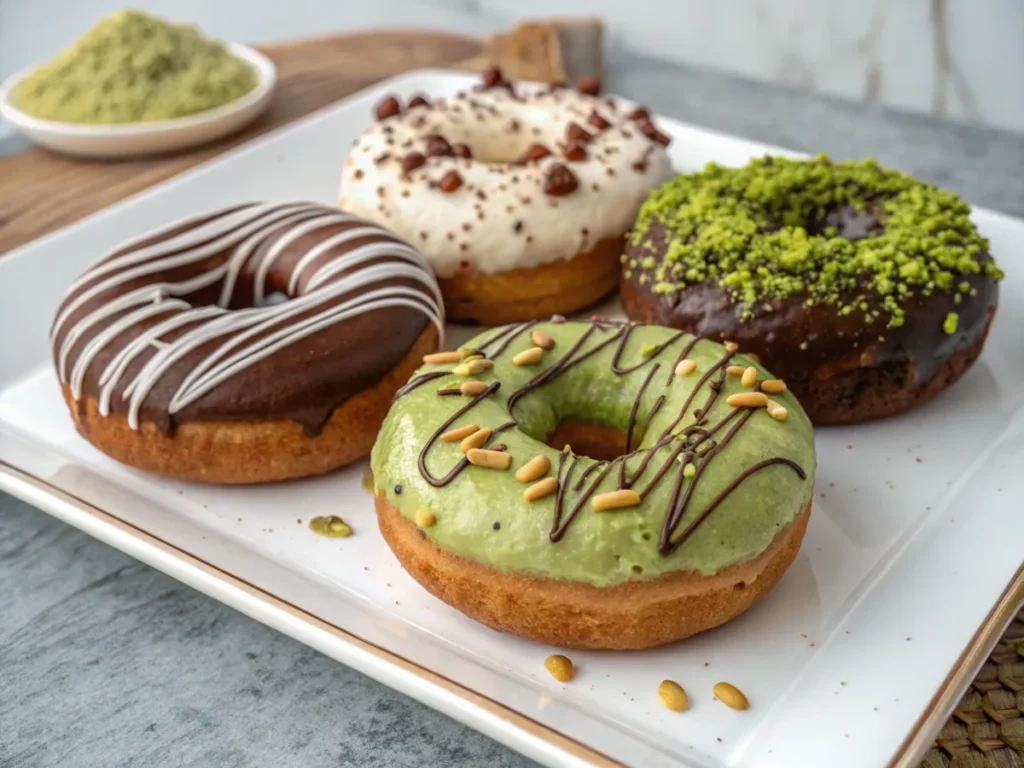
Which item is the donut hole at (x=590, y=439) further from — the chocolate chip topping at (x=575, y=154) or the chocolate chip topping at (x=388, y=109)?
the chocolate chip topping at (x=388, y=109)

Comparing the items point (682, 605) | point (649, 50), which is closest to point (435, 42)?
point (649, 50)

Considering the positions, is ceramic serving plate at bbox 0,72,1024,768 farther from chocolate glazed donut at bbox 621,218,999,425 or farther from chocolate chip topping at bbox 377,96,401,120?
chocolate chip topping at bbox 377,96,401,120

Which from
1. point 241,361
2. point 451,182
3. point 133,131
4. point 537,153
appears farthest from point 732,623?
point 133,131

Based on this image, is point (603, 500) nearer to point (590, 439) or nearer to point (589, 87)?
point (590, 439)

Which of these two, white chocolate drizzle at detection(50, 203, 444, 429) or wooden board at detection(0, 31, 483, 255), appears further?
wooden board at detection(0, 31, 483, 255)

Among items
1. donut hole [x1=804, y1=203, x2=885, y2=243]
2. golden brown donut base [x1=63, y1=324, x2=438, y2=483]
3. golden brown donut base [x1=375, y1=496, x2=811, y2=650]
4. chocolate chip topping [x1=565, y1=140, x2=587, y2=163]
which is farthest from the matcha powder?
golden brown donut base [x1=375, y1=496, x2=811, y2=650]

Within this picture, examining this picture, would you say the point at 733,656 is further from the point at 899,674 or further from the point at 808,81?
the point at 808,81

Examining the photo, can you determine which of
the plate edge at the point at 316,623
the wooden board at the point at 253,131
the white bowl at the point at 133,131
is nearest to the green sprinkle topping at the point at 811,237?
the plate edge at the point at 316,623
